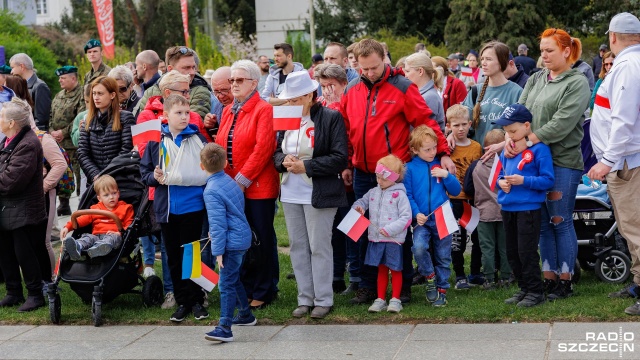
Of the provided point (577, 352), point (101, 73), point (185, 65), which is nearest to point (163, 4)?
point (101, 73)

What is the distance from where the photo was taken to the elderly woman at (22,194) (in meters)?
8.33

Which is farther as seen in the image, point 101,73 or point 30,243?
point 101,73

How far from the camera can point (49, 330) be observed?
786 cm

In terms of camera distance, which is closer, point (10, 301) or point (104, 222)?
point (104, 222)

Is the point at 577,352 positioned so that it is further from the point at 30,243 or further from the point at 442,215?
the point at 30,243

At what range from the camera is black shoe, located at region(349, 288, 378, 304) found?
8.02 metres

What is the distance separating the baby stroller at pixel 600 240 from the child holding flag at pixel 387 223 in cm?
182

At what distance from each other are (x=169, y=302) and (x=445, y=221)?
8.50 ft

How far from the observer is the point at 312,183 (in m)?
7.57

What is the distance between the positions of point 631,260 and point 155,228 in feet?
13.6

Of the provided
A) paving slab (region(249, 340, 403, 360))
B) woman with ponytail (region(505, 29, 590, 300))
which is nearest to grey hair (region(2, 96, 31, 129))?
paving slab (region(249, 340, 403, 360))

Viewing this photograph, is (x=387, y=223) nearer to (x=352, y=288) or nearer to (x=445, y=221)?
(x=445, y=221)

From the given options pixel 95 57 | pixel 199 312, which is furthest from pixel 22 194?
pixel 95 57

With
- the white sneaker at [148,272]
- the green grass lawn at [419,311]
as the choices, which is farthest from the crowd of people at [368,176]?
the white sneaker at [148,272]
